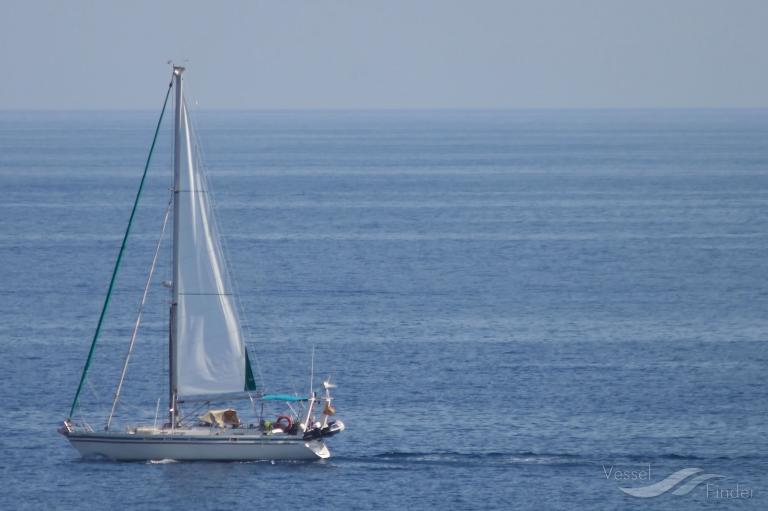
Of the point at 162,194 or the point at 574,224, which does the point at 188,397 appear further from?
the point at 162,194

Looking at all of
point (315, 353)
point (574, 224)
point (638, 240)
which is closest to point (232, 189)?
point (574, 224)

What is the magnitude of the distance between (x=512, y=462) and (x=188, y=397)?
41.3 ft

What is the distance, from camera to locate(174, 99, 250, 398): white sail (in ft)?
194

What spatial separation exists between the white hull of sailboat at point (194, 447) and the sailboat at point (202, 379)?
37 millimetres

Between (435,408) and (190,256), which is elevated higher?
(190,256)

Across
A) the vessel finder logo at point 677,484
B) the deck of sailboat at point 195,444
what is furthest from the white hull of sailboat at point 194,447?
the vessel finder logo at point 677,484

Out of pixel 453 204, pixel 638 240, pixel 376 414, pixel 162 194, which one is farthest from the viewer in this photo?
pixel 162 194

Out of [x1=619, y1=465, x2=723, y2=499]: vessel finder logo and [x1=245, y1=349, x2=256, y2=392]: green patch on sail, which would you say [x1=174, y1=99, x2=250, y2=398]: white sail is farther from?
[x1=619, y1=465, x2=723, y2=499]: vessel finder logo

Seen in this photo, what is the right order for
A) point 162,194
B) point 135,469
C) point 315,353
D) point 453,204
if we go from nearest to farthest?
point 135,469 < point 315,353 < point 453,204 < point 162,194

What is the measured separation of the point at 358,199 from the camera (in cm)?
18312

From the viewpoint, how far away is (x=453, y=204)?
176875mm

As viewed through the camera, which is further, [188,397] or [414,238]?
[414,238]

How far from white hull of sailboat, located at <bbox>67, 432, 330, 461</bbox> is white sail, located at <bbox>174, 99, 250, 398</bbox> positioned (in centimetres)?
212

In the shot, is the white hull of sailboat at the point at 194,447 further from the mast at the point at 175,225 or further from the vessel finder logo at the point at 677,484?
the vessel finder logo at the point at 677,484
